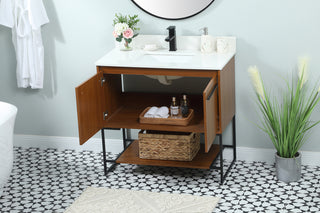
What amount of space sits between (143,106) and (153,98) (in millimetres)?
104

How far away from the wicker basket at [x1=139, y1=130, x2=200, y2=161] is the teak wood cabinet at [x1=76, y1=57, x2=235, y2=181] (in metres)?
0.04

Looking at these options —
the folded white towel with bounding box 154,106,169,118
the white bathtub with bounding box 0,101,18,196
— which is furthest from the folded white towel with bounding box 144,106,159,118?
the white bathtub with bounding box 0,101,18,196

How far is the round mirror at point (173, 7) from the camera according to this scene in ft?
12.9

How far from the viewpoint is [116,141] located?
4543 millimetres

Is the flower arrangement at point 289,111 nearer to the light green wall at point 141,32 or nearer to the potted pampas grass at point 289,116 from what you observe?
the potted pampas grass at point 289,116

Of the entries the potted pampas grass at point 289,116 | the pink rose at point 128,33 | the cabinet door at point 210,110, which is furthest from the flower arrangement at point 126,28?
the potted pampas grass at point 289,116

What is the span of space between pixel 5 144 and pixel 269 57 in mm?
1911

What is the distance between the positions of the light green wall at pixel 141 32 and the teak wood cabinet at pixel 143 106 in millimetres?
219

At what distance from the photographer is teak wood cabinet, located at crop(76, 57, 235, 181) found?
11.7 feet

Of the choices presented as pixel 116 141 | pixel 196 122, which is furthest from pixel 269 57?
pixel 116 141

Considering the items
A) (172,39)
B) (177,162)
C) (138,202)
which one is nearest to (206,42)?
(172,39)

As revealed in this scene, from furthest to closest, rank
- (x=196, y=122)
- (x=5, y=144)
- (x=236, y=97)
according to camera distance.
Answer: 1. (x=236, y=97)
2. (x=196, y=122)
3. (x=5, y=144)

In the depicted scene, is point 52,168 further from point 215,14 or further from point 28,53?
point 215,14

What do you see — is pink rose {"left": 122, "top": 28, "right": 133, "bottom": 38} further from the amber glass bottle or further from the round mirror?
the amber glass bottle
